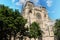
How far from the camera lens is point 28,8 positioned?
109312 millimetres

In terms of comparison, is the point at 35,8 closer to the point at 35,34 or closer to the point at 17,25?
the point at 35,34

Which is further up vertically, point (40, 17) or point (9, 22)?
point (40, 17)

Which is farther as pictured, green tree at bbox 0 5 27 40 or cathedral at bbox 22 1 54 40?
cathedral at bbox 22 1 54 40

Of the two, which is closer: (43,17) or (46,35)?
(46,35)

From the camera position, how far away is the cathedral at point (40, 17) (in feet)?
312

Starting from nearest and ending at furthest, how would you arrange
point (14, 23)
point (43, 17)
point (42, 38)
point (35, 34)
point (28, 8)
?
point (14, 23)
point (35, 34)
point (42, 38)
point (28, 8)
point (43, 17)

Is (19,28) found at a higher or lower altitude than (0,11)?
lower

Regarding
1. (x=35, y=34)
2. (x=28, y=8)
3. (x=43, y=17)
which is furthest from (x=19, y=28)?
(x=43, y=17)

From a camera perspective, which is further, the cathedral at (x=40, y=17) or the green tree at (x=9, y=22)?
the cathedral at (x=40, y=17)

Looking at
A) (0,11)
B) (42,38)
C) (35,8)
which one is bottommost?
(42,38)

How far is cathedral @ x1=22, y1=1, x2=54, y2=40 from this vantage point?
95000mm

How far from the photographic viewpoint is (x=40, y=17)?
117 m

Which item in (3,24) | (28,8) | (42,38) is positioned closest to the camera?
(3,24)

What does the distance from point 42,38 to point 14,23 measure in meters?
44.1
